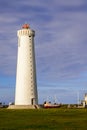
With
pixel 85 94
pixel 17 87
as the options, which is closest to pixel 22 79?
pixel 17 87

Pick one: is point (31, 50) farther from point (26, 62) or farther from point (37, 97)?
point (37, 97)

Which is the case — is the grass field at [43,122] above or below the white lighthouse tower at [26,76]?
below

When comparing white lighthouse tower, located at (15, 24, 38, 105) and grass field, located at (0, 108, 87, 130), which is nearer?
grass field, located at (0, 108, 87, 130)

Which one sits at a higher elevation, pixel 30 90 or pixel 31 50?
pixel 31 50

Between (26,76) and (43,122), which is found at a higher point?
(26,76)

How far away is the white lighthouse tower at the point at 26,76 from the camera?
94.8 m

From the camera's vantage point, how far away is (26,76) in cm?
9488

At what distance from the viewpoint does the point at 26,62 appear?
314 feet

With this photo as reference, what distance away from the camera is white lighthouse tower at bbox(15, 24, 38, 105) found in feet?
311

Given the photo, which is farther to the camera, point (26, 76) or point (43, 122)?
point (26, 76)

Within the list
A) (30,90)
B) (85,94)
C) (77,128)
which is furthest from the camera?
(85,94)

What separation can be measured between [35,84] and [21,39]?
13140 millimetres

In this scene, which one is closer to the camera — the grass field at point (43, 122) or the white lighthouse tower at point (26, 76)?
the grass field at point (43, 122)

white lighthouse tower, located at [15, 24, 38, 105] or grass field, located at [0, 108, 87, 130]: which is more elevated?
white lighthouse tower, located at [15, 24, 38, 105]
